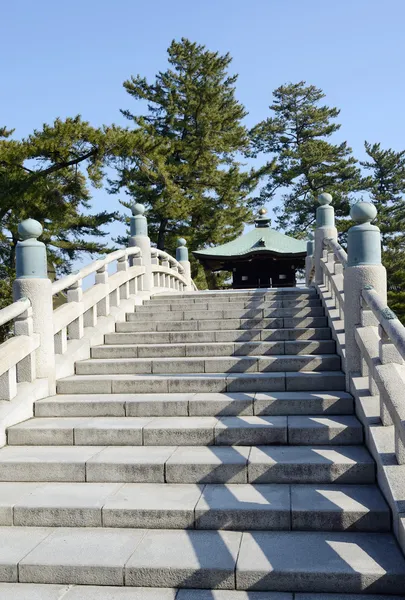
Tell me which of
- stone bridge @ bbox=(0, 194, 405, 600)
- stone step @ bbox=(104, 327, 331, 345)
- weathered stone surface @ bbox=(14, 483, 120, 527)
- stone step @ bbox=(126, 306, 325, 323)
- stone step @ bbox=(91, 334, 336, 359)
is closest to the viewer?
stone bridge @ bbox=(0, 194, 405, 600)

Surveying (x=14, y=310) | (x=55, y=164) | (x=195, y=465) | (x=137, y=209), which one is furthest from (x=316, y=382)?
(x=55, y=164)

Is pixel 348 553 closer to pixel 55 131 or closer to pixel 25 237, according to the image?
pixel 25 237

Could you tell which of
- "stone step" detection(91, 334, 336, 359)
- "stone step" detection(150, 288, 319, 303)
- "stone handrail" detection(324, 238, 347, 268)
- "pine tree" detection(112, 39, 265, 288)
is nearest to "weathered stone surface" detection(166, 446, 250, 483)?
"stone step" detection(91, 334, 336, 359)

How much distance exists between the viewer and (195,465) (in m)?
4.69

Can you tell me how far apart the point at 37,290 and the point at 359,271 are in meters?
3.49

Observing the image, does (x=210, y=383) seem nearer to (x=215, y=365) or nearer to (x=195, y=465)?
(x=215, y=365)

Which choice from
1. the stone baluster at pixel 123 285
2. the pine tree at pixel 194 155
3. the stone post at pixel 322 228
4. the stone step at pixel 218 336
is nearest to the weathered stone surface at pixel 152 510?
the stone step at pixel 218 336

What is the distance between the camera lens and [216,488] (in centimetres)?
456

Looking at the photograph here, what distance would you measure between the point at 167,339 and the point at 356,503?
4.58 m

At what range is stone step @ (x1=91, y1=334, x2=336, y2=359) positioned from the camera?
24.1 feet

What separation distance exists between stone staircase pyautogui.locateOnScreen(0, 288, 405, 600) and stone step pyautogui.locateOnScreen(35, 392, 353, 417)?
14 mm

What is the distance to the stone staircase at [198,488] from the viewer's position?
361cm

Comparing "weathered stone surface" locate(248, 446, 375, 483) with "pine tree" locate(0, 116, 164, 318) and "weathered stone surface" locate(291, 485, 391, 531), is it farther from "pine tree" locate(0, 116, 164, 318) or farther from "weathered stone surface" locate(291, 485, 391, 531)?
"pine tree" locate(0, 116, 164, 318)

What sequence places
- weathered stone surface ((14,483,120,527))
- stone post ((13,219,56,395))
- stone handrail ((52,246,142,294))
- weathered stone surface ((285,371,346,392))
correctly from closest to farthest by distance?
weathered stone surface ((14,483,120,527))
weathered stone surface ((285,371,346,392))
stone post ((13,219,56,395))
stone handrail ((52,246,142,294))
